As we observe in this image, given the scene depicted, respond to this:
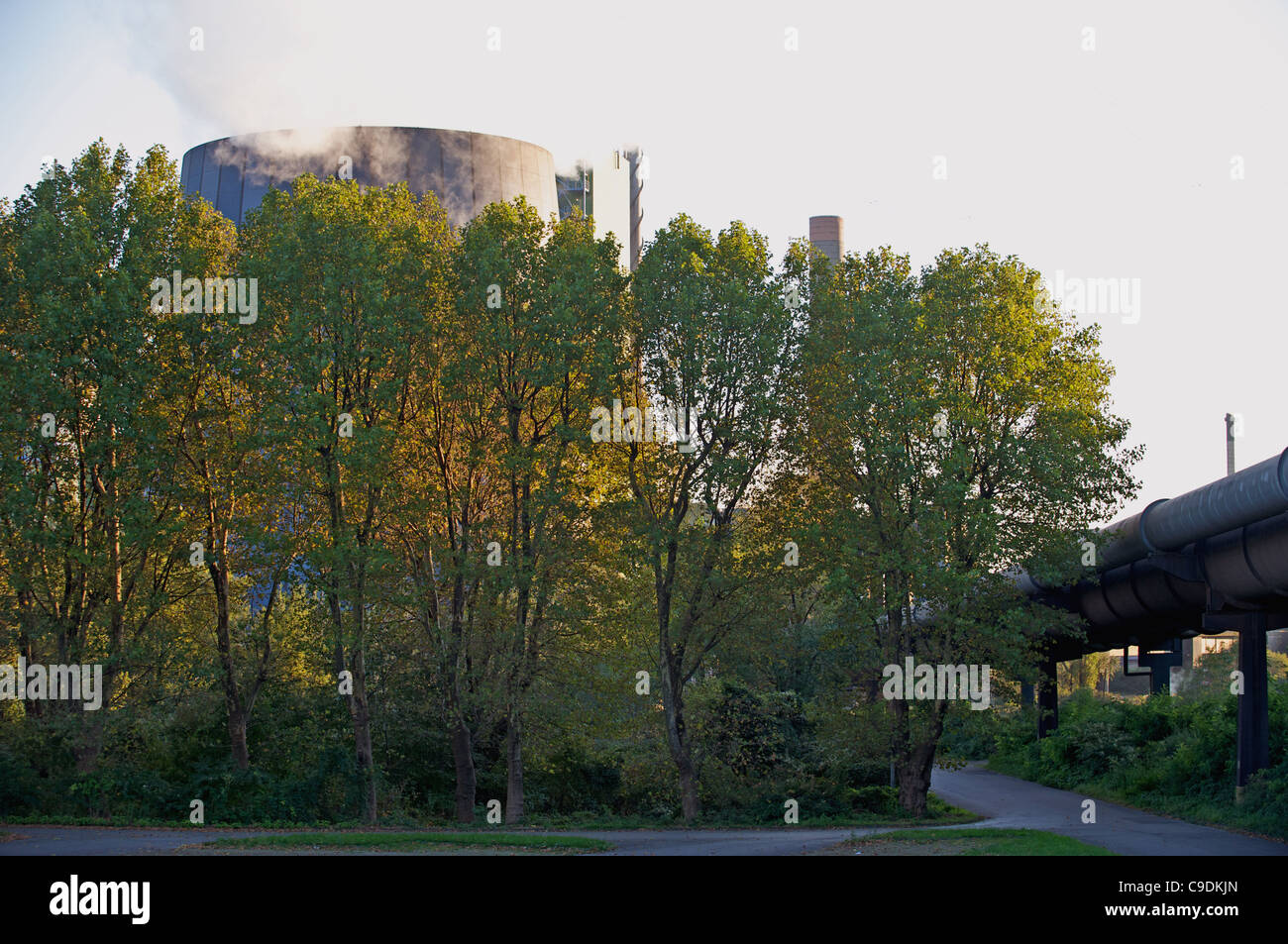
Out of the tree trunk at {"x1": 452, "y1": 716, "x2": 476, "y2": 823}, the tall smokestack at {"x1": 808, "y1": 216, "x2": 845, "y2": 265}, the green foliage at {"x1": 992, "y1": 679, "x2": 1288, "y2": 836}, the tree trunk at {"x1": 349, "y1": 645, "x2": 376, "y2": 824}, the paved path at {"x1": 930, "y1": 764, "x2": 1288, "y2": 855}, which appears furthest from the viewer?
the tall smokestack at {"x1": 808, "y1": 216, "x2": 845, "y2": 265}

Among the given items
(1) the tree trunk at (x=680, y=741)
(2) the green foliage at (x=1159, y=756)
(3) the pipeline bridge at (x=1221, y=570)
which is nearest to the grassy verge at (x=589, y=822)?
(1) the tree trunk at (x=680, y=741)

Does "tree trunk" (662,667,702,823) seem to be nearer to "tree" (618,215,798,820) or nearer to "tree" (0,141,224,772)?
"tree" (618,215,798,820)

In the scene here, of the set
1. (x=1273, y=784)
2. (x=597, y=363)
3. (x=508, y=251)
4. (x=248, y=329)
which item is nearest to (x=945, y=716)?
(x=1273, y=784)

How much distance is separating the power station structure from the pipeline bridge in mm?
81979

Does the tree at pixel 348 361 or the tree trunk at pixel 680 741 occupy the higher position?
the tree at pixel 348 361

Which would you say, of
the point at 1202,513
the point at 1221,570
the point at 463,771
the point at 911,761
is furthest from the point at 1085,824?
the point at 463,771

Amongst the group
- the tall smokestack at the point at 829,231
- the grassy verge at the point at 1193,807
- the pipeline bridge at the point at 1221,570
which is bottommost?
the grassy verge at the point at 1193,807

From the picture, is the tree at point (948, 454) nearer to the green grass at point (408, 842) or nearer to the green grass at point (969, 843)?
the green grass at point (969, 843)

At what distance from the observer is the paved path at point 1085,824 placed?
23667 mm

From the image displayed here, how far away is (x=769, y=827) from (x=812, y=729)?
1057 centimetres

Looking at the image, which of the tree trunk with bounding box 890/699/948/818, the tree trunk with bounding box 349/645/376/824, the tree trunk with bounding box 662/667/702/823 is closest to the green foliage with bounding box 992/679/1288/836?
the tree trunk with bounding box 890/699/948/818

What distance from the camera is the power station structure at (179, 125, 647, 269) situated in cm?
11475

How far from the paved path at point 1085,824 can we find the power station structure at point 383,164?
78255mm
